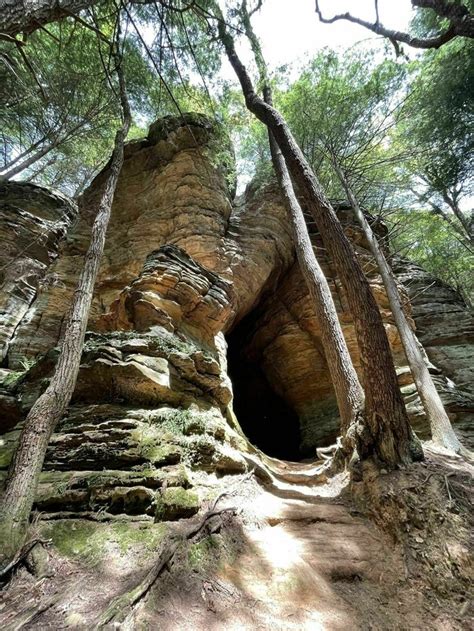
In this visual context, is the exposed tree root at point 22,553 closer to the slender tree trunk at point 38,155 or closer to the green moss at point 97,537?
the green moss at point 97,537

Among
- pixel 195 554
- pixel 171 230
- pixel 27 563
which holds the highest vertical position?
pixel 171 230

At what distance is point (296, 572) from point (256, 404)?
1016 centimetres

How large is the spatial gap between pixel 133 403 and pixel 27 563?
8.20ft

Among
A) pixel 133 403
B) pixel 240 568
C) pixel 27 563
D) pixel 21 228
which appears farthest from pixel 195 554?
pixel 21 228

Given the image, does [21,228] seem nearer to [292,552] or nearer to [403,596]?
[292,552]

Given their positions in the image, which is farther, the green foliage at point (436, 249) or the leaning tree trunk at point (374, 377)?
the green foliage at point (436, 249)

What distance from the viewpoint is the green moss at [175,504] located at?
10.8 feet

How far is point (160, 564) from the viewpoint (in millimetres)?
2381

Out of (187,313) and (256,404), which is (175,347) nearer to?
(187,313)

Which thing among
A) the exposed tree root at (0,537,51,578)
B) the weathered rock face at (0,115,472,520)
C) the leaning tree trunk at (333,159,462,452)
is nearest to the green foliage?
the weathered rock face at (0,115,472,520)

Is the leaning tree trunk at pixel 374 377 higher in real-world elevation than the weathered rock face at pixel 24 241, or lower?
lower

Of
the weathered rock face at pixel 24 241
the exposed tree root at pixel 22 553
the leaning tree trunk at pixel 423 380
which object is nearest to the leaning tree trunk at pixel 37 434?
the exposed tree root at pixel 22 553

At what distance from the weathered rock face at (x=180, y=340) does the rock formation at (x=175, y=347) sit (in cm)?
3

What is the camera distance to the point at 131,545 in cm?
277
